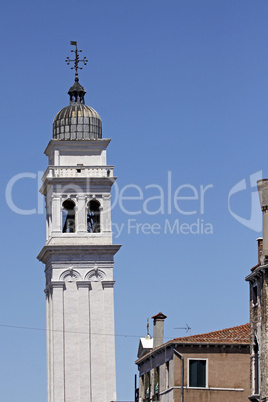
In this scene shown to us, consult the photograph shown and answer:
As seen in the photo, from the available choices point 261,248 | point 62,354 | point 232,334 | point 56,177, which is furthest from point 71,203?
point 261,248

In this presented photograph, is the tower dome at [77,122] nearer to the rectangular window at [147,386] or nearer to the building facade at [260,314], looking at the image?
the rectangular window at [147,386]

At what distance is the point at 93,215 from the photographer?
12800 centimetres

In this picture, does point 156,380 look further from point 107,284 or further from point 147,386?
point 107,284

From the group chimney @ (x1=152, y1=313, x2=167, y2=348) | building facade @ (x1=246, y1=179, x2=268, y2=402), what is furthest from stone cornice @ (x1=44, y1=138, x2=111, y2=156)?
building facade @ (x1=246, y1=179, x2=268, y2=402)

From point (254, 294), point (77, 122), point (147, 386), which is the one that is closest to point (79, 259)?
point (77, 122)

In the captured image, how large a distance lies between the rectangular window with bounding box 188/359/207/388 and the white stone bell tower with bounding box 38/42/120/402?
103 ft

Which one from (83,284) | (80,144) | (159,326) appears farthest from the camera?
(80,144)

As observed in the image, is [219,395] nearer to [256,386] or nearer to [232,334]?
[232,334]

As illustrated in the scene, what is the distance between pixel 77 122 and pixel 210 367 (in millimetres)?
42427

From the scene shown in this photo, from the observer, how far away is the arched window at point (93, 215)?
418ft

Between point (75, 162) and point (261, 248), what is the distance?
163 ft

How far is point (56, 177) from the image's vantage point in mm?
126375

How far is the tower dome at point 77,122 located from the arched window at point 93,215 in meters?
5.07

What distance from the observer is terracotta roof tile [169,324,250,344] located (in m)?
90.2
